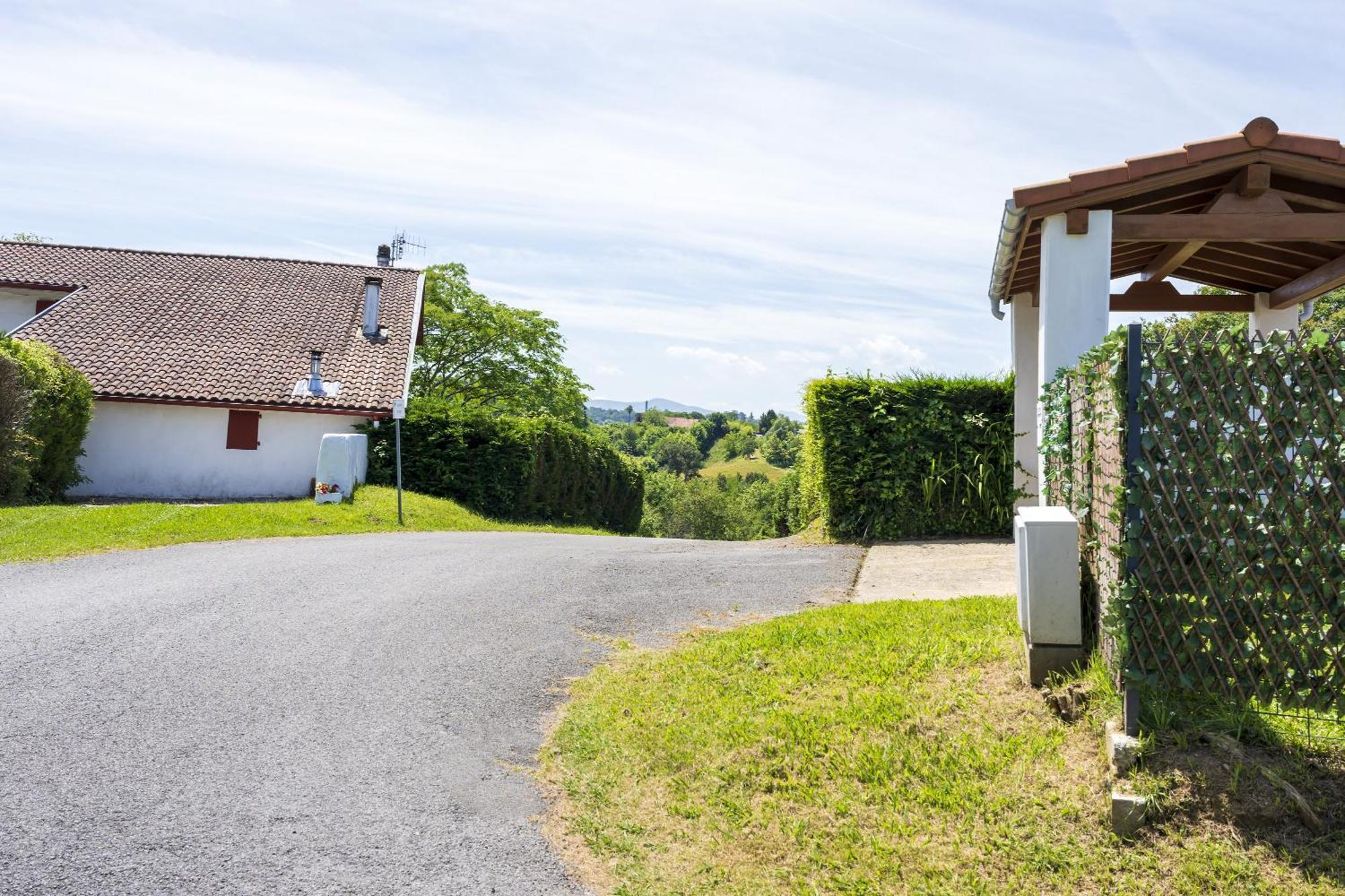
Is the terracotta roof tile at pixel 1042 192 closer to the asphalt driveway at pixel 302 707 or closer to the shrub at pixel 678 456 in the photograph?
the asphalt driveway at pixel 302 707

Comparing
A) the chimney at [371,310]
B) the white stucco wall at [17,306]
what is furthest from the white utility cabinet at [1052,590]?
the white stucco wall at [17,306]

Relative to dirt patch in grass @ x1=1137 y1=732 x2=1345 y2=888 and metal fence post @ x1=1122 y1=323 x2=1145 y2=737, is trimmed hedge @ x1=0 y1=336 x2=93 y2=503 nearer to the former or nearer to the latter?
metal fence post @ x1=1122 y1=323 x2=1145 y2=737

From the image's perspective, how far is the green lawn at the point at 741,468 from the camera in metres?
105

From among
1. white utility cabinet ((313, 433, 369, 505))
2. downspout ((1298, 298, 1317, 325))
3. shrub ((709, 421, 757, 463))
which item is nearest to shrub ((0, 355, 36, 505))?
white utility cabinet ((313, 433, 369, 505))

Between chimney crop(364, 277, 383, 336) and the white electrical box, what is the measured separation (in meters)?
23.1

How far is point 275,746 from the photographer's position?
5.77 m

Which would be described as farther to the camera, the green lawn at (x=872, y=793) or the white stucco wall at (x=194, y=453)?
the white stucco wall at (x=194, y=453)

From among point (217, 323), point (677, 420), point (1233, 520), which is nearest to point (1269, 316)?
point (1233, 520)

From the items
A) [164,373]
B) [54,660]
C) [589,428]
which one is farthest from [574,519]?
[589,428]

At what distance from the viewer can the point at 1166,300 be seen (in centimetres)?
1308

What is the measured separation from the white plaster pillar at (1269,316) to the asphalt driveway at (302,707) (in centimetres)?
634

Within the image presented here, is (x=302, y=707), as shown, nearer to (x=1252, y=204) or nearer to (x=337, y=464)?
(x=1252, y=204)

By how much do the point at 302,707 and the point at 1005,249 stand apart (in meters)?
7.62

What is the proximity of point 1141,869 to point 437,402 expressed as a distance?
20.5m
